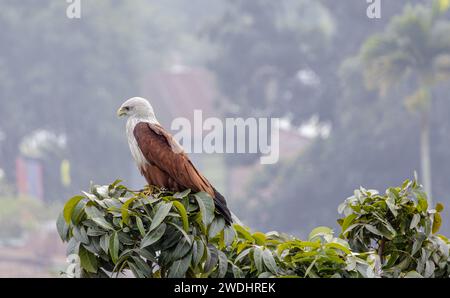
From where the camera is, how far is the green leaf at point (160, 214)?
3.47 metres

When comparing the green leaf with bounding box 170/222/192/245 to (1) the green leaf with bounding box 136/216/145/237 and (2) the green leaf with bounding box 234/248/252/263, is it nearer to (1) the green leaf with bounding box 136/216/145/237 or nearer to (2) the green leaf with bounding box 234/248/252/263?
(1) the green leaf with bounding box 136/216/145/237

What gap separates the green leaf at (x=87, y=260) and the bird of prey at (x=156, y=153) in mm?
627

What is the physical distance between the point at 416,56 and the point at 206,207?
2474 cm

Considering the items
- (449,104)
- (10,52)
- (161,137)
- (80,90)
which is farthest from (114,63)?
(161,137)

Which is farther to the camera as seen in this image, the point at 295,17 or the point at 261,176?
the point at 295,17

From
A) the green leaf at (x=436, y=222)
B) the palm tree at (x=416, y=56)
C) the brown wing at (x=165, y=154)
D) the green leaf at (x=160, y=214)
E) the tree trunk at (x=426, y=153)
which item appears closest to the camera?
the green leaf at (x=160, y=214)

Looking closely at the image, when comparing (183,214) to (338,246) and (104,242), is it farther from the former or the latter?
(338,246)

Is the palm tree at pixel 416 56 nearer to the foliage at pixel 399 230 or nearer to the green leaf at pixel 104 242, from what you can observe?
the foliage at pixel 399 230

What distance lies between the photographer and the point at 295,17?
1524 inches

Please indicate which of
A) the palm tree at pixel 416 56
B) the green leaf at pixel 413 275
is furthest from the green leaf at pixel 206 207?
the palm tree at pixel 416 56

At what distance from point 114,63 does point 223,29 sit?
4.77 metres

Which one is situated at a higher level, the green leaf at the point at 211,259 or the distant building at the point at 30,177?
the distant building at the point at 30,177
